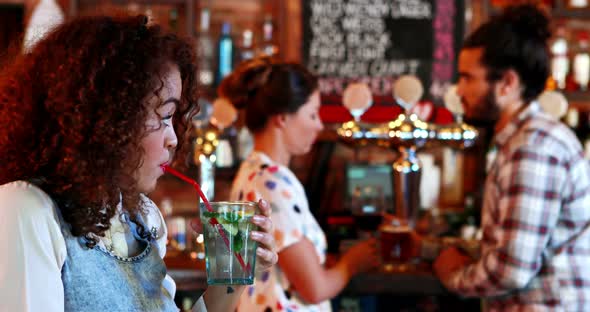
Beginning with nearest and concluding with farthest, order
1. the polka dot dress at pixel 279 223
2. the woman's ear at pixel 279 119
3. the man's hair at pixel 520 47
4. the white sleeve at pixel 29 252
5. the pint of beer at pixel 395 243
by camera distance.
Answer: the white sleeve at pixel 29 252
the polka dot dress at pixel 279 223
the woman's ear at pixel 279 119
the man's hair at pixel 520 47
the pint of beer at pixel 395 243

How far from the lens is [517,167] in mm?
2344

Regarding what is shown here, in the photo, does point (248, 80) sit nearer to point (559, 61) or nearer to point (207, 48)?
point (207, 48)

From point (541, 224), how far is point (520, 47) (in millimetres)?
653

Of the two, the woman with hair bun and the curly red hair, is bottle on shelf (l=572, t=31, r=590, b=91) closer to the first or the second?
the woman with hair bun

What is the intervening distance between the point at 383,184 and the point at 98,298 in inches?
96.7

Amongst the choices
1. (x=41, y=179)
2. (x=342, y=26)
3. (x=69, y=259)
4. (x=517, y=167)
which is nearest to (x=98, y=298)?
(x=69, y=259)

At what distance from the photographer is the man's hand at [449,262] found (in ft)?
8.76

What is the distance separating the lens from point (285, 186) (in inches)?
92.7

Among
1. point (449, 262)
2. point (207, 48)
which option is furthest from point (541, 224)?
point (207, 48)

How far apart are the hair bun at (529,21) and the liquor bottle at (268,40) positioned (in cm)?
205

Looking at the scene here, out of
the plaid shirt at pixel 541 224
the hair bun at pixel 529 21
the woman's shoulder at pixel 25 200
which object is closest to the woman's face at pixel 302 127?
the plaid shirt at pixel 541 224

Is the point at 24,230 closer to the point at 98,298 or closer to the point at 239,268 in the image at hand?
the point at 98,298

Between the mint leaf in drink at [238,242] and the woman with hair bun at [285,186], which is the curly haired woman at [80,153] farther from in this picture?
the woman with hair bun at [285,186]

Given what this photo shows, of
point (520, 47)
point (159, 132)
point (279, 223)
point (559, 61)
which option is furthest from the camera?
point (559, 61)
